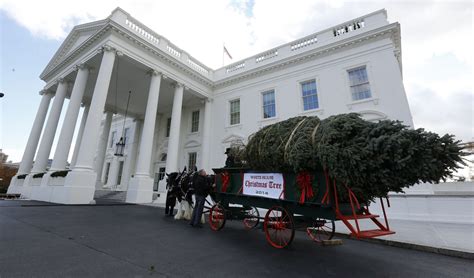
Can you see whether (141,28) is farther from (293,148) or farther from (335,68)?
(293,148)

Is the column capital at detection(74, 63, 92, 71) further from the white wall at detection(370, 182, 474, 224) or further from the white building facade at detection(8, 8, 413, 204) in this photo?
the white wall at detection(370, 182, 474, 224)

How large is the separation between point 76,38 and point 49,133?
6.91m

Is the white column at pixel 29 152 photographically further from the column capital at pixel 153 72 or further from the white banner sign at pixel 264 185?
the white banner sign at pixel 264 185

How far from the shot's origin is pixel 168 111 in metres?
20.4

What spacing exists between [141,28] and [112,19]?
2.14 metres

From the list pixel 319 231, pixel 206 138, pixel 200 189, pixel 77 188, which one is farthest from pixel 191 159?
pixel 319 231

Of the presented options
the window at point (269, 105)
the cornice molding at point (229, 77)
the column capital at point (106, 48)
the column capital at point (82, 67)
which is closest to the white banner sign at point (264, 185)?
the window at point (269, 105)

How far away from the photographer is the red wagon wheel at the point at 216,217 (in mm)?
5445

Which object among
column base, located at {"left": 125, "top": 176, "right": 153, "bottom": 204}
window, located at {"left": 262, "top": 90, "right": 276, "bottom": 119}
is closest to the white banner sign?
column base, located at {"left": 125, "top": 176, "right": 153, "bottom": 204}

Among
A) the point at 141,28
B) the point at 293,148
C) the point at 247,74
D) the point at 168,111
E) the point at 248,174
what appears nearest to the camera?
the point at 293,148

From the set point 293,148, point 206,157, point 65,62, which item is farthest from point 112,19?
point 293,148

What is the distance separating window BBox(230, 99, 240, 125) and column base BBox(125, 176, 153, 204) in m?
7.31

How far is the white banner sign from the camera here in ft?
12.9

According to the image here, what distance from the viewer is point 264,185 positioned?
4188mm
